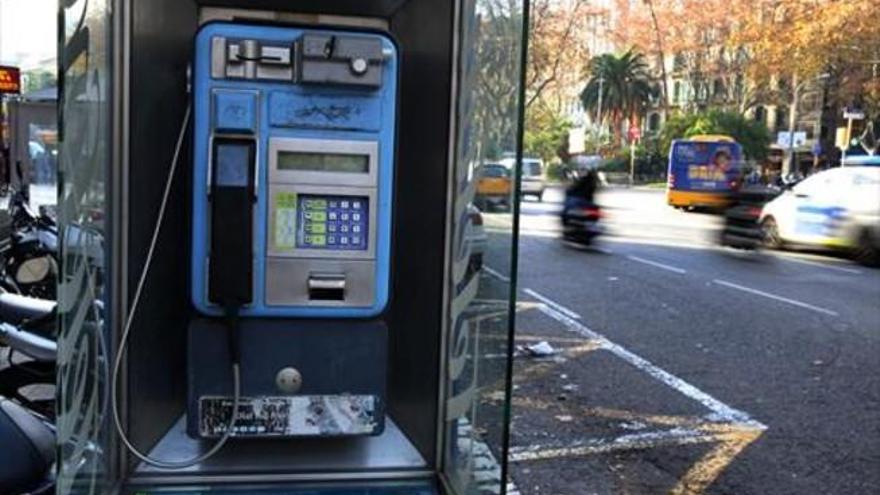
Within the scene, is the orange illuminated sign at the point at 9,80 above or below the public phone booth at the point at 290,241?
above

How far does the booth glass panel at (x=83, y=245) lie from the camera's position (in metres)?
1.92

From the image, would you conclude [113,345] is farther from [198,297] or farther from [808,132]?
[808,132]

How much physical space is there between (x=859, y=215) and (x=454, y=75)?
1136cm

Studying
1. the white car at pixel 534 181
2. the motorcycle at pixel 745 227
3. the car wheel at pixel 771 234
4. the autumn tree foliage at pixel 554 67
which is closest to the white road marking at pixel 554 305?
the car wheel at pixel 771 234

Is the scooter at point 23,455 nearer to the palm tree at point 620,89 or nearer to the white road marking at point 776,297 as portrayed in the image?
the white road marking at point 776,297

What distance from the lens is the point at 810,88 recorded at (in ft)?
110

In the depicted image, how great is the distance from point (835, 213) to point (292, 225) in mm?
12040

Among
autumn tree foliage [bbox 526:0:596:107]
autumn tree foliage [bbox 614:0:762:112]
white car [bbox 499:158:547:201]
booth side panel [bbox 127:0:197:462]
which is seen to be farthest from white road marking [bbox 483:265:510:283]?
autumn tree foliage [bbox 614:0:762:112]

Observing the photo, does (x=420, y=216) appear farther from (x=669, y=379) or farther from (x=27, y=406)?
(x=669, y=379)

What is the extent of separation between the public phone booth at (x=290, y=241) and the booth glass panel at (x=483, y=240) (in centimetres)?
1

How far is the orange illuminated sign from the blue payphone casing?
790 cm

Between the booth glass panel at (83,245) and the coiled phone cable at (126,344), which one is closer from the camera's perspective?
the booth glass panel at (83,245)

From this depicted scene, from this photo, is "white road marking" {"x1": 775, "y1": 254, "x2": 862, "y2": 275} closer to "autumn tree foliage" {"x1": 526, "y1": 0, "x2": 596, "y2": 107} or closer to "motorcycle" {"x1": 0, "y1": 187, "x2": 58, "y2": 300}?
"autumn tree foliage" {"x1": 526, "y1": 0, "x2": 596, "y2": 107}

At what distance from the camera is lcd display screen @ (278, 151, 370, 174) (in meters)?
2.49
